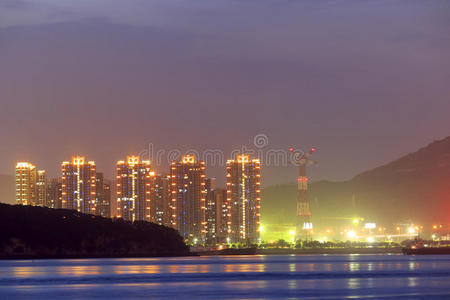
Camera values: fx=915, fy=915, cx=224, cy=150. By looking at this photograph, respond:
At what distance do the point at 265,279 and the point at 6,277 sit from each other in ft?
128

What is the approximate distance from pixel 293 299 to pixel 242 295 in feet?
22.7

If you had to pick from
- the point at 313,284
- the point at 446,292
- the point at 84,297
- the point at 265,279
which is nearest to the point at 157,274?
the point at 265,279

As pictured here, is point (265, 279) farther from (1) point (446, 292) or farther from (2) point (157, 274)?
(1) point (446, 292)

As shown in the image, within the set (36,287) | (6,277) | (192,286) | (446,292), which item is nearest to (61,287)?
(36,287)

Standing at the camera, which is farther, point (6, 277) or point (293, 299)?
point (6, 277)

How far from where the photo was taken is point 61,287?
360ft

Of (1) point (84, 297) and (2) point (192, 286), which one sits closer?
(1) point (84, 297)

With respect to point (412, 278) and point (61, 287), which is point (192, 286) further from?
point (412, 278)

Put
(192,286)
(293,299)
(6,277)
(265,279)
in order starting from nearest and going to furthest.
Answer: (293,299) < (192,286) < (265,279) < (6,277)

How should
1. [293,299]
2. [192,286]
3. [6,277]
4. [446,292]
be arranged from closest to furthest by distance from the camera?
[293,299] < [446,292] < [192,286] < [6,277]

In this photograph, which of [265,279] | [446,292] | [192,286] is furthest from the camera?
[265,279]

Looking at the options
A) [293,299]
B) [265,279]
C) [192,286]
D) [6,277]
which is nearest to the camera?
[293,299]

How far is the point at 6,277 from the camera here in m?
133

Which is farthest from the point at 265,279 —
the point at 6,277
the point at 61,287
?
the point at 6,277
